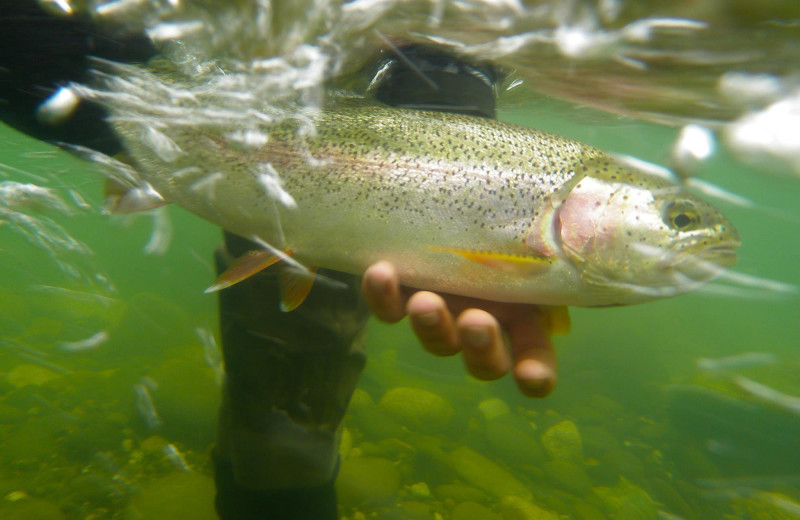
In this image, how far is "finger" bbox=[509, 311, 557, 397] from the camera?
1418 millimetres

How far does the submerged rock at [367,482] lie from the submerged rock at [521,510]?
93 cm

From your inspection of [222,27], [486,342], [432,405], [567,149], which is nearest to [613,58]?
[567,149]

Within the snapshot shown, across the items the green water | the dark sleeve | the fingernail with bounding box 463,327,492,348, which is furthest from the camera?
the green water

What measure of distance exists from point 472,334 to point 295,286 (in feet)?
2.60

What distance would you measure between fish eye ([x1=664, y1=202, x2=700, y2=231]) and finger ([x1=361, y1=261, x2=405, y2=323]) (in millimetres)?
980

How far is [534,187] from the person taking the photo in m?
1.45

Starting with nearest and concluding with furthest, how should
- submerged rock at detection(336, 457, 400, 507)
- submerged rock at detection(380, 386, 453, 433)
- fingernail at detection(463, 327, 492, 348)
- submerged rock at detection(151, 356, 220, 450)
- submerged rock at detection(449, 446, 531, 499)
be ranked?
1. fingernail at detection(463, 327, 492, 348)
2. submerged rock at detection(336, 457, 400, 507)
3. submerged rock at detection(151, 356, 220, 450)
4. submerged rock at detection(449, 446, 531, 499)
5. submerged rock at detection(380, 386, 453, 433)

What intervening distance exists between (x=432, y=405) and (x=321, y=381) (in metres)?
2.62

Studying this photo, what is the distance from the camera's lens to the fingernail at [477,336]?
133cm

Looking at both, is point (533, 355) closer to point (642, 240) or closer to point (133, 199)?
point (642, 240)

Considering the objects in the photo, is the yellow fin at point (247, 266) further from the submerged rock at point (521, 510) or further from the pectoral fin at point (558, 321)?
the submerged rock at point (521, 510)

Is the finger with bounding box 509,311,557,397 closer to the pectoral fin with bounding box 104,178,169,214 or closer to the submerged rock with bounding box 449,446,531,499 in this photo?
the pectoral fin with bounding box 104,178,169,214

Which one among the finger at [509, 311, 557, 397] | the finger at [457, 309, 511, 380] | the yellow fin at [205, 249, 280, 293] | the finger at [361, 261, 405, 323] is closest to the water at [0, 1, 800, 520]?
the finger at [509, 311, 557, 397]

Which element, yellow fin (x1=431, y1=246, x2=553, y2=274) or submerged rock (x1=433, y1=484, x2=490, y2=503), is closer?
yellow fin (x1=431, y1=246, x2=553, y2=274)
